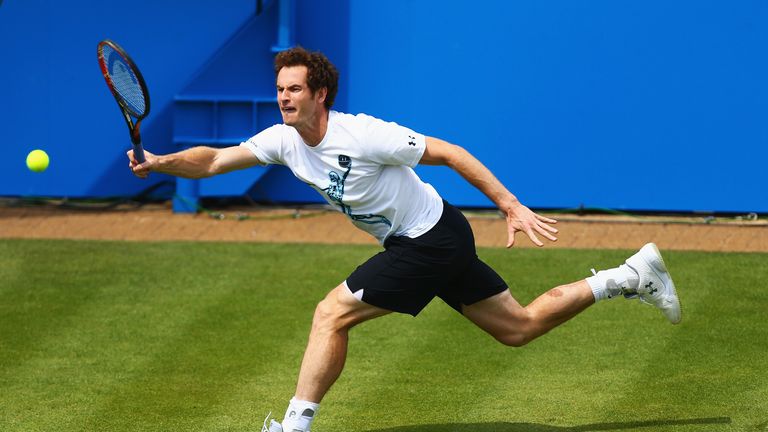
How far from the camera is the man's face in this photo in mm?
5578

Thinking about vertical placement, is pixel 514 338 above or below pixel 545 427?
above

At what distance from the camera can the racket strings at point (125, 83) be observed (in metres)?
5.88

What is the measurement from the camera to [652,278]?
6.32m

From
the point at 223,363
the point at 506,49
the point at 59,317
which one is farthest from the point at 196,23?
the point at 223,363

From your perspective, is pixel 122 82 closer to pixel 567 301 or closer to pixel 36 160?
pixel 567 301

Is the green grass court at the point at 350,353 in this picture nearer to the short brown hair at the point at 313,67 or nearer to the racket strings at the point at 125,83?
the racket strings at the point at 125,83

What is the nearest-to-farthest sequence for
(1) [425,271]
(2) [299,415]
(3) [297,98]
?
(2) [299,415]
(3) [297,98]
(1) [425,271]

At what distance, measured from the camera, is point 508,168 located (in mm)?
11344

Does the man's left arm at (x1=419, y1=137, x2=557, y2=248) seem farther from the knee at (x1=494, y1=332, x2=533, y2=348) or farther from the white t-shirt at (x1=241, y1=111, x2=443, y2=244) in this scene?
the knee at (x1=494, y1=332, x2=533, y2=348)

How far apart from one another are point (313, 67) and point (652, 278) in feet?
6.82

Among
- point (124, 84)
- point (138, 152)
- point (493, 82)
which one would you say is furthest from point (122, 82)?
point (493, 82)

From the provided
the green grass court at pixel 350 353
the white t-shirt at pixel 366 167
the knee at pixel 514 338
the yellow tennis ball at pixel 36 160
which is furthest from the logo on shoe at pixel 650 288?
the yellow tennis ball at pixel 36 160

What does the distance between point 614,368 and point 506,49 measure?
188 inches

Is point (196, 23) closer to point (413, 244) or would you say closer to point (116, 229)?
point (116, 229)
